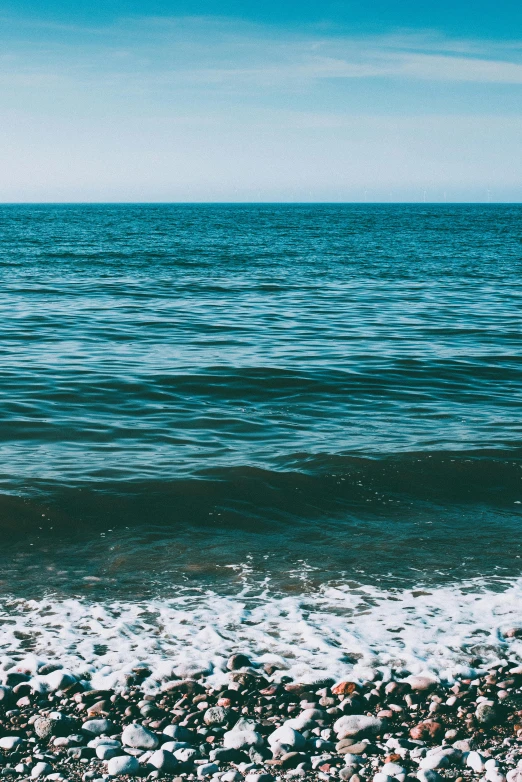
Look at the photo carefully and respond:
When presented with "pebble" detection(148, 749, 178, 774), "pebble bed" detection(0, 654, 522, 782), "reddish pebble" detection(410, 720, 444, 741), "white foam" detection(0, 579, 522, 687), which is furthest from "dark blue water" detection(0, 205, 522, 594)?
"pebble" detection(148, 749, 178, 774)

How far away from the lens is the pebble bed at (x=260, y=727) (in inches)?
175

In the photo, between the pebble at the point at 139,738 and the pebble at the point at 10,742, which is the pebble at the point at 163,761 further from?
the pebble at the point at 10,742

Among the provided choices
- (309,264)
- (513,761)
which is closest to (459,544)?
(513,761)

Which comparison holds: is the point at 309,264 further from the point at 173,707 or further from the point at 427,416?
the point at 173,707

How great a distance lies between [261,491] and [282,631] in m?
3.44

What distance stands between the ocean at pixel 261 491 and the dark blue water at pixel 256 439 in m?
0.04

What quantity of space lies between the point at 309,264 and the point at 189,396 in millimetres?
28458

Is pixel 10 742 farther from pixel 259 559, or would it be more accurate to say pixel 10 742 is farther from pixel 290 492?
pixel 290 492

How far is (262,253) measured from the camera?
160ft

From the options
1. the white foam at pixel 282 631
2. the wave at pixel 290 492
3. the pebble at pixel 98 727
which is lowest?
the white foam at pixel 282 631

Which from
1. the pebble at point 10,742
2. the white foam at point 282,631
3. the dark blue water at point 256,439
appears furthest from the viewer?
the dark blue water at point 256,439

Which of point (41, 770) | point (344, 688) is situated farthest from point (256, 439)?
point (41, 770)

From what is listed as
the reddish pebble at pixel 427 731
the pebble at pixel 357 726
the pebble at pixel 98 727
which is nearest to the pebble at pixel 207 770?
the pebble at pixel 98 727

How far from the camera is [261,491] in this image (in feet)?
31.5
